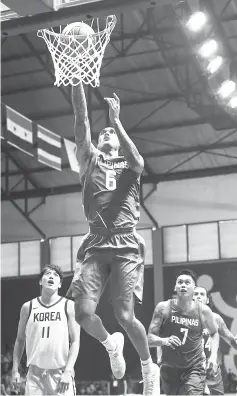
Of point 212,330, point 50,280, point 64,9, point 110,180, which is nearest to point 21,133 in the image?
point 64,9

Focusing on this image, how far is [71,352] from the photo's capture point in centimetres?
766

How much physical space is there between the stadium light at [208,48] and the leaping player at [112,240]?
8.95 m

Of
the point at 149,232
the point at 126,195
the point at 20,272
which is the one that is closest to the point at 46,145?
the point at 149,232

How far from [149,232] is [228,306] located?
3353mm

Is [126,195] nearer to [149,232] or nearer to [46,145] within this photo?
[46,145]

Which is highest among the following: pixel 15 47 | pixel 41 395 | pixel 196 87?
pixel 15 47

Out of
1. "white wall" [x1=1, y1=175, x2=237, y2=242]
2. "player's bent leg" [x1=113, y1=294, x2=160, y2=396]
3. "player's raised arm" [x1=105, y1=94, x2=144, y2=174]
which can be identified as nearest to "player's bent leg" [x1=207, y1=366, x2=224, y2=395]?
"player's bent leg" [x1=113, y1=294, x2=160, y2=396]

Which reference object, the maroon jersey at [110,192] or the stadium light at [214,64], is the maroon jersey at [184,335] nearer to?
the maroon jersey at [110,192]

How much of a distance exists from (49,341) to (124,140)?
95.5 inches

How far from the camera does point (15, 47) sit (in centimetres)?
1977

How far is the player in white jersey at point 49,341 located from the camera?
7664 mm

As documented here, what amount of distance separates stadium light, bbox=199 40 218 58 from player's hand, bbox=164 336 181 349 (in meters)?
9.20

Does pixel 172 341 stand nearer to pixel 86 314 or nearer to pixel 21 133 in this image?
pixel 86 314

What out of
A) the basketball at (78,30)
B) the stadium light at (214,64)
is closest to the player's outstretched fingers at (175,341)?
the basketball at (78,30)
